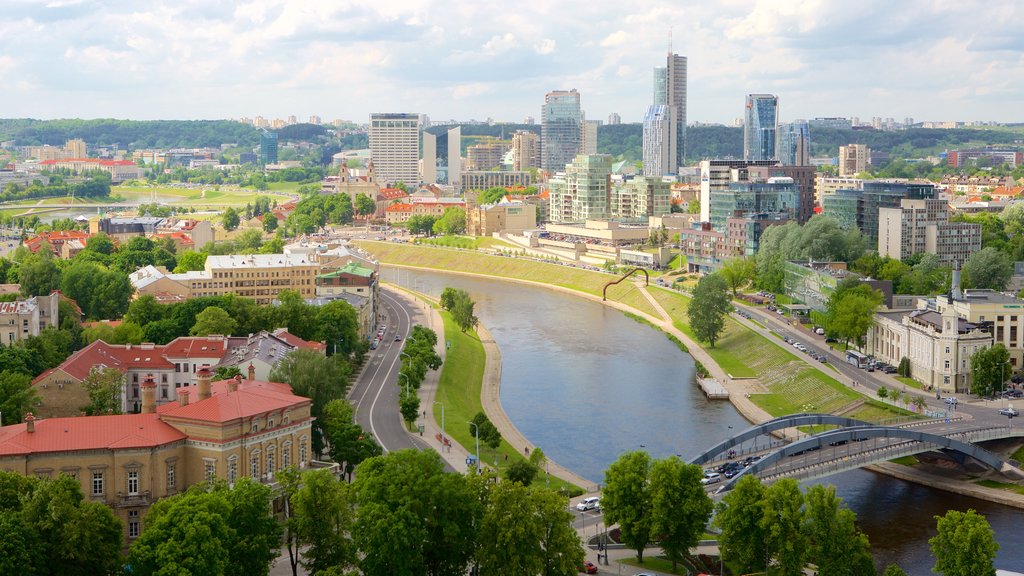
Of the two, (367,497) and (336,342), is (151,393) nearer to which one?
(367,497)

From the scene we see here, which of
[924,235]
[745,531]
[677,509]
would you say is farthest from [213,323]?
[924,235]

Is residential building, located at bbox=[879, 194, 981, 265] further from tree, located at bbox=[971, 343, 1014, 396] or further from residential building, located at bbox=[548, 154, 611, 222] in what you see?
residential building, located at bbox=[548, 154, 611, 222]

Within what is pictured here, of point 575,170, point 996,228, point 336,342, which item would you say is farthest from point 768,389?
point 575,170

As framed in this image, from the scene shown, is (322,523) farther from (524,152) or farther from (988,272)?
(524,152)

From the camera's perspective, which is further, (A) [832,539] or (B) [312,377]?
(B) [312,377]

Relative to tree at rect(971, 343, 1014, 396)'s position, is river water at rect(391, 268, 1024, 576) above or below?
below

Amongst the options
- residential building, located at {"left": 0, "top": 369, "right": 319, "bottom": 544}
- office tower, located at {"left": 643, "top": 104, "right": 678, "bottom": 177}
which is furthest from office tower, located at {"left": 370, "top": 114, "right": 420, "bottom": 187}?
residential building, located at {"left": 0, "top": 369, "right": 319, "bottom": 544}

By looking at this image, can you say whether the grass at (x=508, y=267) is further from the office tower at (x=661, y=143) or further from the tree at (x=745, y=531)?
the office tower at (x=661, y=143)

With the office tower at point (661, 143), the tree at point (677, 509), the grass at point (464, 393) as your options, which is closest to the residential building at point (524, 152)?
the office tower at point (661, 143)
